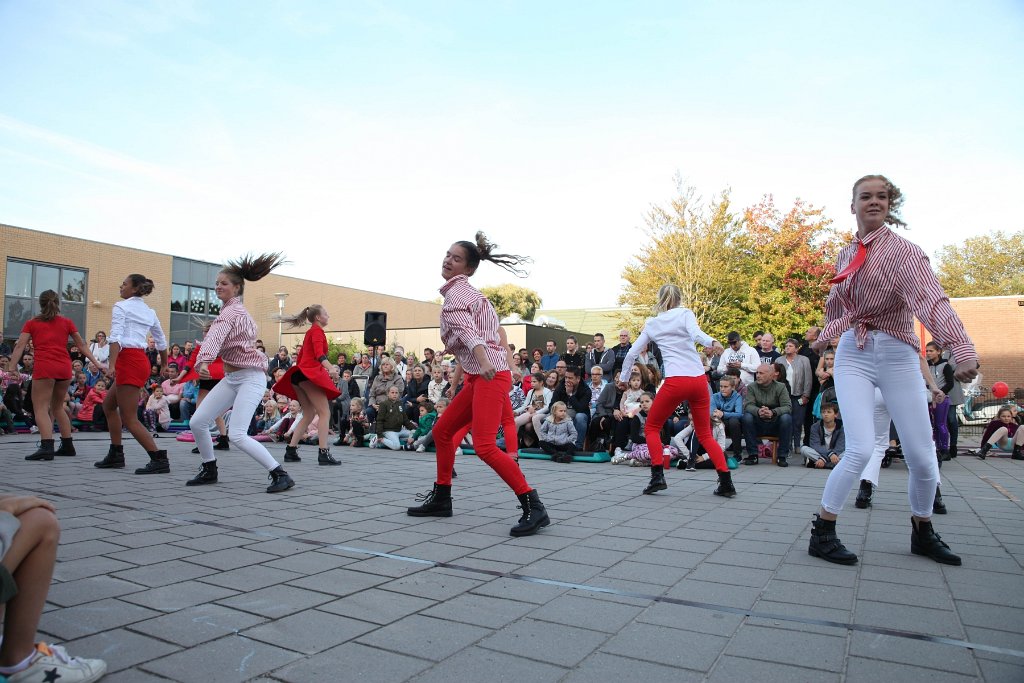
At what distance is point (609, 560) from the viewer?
→ 400cm

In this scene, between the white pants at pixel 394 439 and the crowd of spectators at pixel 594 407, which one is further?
the white pants at pixel 394 439

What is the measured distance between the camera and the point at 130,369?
749cm

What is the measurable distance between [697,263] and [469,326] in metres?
24.3

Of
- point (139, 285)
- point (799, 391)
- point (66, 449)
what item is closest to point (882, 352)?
point (139, 285)

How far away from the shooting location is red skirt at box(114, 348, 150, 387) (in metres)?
7.47

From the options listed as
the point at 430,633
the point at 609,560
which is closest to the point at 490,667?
the point at 430,633

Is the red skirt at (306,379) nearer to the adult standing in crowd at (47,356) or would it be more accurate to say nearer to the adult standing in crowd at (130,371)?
the adult standing in crowd at (130,371)

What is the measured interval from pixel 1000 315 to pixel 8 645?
112 feet

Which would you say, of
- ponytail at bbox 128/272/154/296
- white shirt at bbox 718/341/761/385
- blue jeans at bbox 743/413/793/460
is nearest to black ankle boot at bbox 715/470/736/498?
blue jeans at bbox 743/413/793/460

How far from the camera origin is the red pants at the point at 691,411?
643 cm

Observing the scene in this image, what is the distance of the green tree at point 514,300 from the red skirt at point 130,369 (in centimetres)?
5900

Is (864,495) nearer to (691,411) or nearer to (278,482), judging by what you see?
(691,411)

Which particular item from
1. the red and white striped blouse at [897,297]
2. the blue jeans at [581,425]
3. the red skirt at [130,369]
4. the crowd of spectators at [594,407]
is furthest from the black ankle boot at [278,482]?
the blue jeans at [581,425]

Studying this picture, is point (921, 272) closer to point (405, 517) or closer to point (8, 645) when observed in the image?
point (405, 517)
